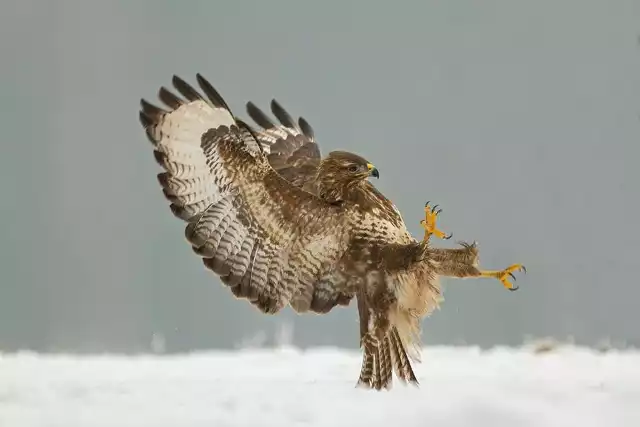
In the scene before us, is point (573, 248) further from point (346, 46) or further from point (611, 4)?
point (346, 46)

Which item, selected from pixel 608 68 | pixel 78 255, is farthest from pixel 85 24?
pixel 608 68

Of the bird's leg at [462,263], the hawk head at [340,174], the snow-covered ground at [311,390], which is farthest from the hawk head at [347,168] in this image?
the snow-covered ground at [311,390]

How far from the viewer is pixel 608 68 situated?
1.21m

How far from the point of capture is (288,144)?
1089 mm

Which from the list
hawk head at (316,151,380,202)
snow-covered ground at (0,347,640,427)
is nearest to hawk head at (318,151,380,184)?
hawk head at (316,151,380,202)

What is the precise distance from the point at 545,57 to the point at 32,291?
39.2 inches

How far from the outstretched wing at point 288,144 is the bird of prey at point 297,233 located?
0.09 meters

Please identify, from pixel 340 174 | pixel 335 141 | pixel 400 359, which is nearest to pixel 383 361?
pixel 400 359

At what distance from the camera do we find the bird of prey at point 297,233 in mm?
909

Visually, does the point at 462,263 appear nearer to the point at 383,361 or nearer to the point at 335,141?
the point at 383,361

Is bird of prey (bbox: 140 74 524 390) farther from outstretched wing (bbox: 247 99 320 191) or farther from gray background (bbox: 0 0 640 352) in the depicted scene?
gray background (bbox: 0 0 640 352)

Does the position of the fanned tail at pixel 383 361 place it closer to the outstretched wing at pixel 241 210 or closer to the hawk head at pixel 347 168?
the outstretched wing at pixel 241 210

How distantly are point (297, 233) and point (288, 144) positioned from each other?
193 millimetres

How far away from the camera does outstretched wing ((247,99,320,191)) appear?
3.47 ft
